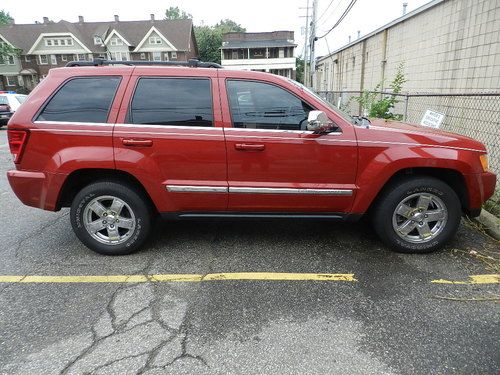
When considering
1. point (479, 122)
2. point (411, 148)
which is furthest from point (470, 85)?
point (411, 148)

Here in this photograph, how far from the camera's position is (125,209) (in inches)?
152

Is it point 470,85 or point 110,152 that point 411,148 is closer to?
point 110,152

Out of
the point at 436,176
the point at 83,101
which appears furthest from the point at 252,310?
the point at 83,101

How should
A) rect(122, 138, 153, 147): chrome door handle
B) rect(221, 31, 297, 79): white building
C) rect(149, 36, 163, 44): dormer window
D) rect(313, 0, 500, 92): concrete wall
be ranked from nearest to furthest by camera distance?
rect(122, 138, 153, 147): chrome door handle → rect(313, 0, 500, 92): concrete wall → rect(149, 36, 163, 44): dormer window → rect(221, 31, 297, 79): white building

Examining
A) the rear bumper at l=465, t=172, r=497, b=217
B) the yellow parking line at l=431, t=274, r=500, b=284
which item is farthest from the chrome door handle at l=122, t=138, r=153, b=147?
the rear bumper at l=465, t=172, r=497, b=217

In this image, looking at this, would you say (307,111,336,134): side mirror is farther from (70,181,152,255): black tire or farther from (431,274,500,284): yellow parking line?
(70,181,152,255): black tire

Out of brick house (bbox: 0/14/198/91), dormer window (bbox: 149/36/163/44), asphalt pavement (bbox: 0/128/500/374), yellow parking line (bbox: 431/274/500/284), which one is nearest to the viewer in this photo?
asphalt pavement (bbox: 0/128/500/374)

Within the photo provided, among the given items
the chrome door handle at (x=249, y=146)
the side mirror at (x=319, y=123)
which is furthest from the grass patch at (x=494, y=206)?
the chrome door handle at (x=249, y=146)

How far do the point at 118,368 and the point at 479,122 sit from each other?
22.9 feet

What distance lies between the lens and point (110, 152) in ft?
11.7

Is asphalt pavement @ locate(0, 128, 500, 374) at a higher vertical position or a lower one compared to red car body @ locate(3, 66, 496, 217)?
lower

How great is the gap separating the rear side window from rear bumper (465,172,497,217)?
3688mm

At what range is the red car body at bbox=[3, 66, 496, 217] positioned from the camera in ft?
11.7

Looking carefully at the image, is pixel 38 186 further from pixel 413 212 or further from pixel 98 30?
pixel 98 30
